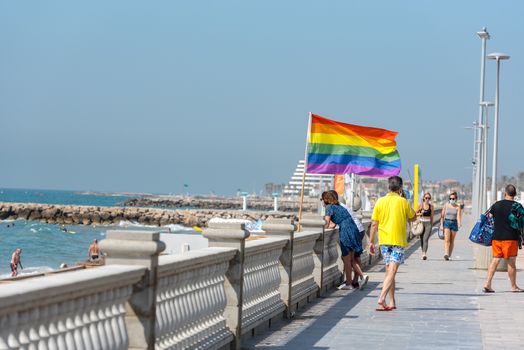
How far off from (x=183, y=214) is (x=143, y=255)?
122328mm

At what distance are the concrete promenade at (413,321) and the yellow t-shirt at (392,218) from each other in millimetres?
979

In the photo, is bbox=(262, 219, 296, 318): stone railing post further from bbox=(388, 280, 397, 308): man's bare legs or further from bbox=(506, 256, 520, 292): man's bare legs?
bbox=(506, 256, 520, 292): man's bare legs

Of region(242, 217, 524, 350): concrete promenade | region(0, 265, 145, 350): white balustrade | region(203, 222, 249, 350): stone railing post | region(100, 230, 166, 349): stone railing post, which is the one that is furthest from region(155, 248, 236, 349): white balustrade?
region(242, 217, 524, 350): concrete promenade

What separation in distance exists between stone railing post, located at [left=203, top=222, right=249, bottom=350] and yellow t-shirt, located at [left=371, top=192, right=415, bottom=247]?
156 inches

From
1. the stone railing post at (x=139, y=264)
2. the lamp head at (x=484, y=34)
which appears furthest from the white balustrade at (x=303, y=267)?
the lamp head at (x=484, y=34)

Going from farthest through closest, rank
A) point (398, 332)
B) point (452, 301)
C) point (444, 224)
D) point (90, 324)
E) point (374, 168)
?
1. point (444, 224)
2. point (374, 168)
3. point (452, 301)
4. point (398, 332)
5. point (90, 324)

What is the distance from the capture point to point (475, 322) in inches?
528

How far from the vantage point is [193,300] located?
29.6 ft

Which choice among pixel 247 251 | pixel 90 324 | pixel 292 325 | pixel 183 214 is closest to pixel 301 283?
pixel 292 325

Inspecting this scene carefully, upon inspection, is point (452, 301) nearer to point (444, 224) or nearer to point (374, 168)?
point (374, 168)

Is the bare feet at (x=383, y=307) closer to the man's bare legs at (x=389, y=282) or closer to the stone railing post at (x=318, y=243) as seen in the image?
the man's bare legs at (x=389, y=282)

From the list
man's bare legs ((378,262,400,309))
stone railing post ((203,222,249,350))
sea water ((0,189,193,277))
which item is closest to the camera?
stone railing post ((203,222,249,350))

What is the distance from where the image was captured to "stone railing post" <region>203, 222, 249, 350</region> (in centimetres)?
1036

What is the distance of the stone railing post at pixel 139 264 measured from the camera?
736 centimetres
